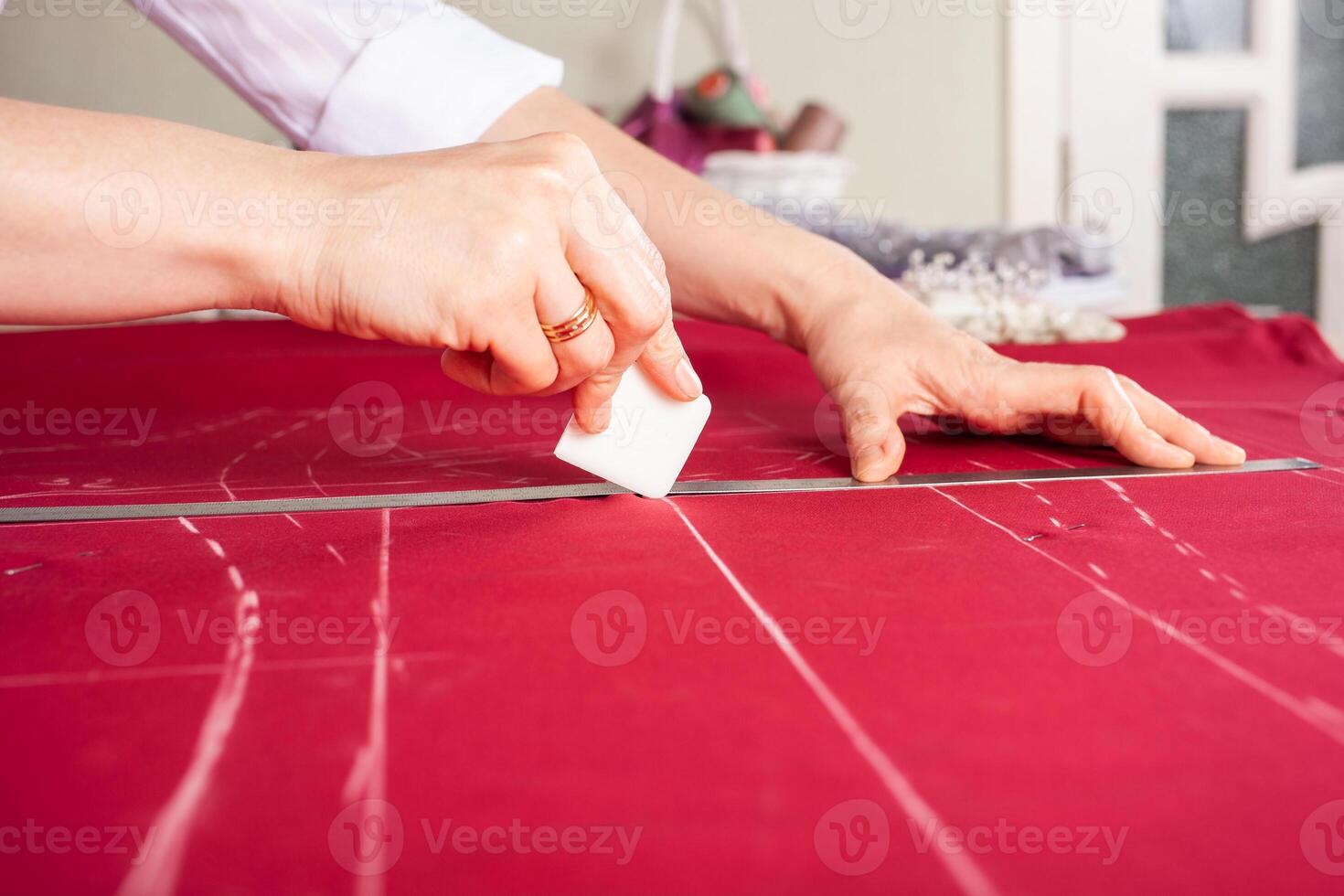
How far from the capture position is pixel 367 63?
125cm

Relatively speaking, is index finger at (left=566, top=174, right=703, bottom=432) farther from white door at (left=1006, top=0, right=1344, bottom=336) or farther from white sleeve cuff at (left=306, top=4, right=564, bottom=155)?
white door at (left=1006, top=0, right=1344, bottom=336)

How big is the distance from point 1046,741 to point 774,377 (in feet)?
3.47

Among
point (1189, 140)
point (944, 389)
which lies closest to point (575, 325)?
point (944, 389)

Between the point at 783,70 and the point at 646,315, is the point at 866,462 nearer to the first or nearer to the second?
the point at 646,315

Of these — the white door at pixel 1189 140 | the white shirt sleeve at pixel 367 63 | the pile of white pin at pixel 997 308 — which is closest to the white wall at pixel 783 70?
the white door at pixel 1189 140

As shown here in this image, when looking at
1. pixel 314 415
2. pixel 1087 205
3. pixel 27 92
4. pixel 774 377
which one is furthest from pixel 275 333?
pixel 1087 205

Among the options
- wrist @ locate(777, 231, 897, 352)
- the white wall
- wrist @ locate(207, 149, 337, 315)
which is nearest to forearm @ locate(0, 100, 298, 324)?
wrist @ locate(207, 149, 337, 315)

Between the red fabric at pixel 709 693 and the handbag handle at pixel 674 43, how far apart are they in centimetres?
257

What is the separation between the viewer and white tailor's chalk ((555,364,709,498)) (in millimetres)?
861

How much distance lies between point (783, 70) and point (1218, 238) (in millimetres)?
1675

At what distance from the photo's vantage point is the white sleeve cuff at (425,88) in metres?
1.25

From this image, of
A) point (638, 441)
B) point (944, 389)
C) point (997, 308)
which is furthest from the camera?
point (997, 308)

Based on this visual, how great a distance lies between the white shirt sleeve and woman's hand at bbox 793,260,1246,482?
0.46 meters

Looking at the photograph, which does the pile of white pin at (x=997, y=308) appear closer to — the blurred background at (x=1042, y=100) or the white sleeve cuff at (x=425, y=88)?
the white sleeve cuff at (x=425, y=88)
